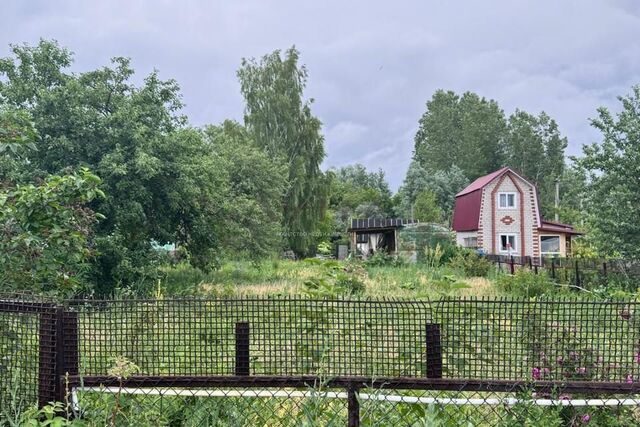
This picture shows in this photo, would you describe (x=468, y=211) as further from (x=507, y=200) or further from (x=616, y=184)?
(x=616, y=184)

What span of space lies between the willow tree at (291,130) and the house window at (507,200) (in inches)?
372

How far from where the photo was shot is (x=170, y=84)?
12898 millimetres

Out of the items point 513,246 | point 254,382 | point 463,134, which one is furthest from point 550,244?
point 254,382

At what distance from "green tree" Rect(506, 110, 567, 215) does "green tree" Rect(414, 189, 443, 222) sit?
427 inches

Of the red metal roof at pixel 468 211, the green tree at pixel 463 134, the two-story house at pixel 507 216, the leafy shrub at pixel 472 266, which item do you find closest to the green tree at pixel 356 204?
the green tree at pixel 463 134

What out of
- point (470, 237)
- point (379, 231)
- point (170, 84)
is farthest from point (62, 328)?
point (470, 237)

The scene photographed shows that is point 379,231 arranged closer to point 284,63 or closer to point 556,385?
point 284,63

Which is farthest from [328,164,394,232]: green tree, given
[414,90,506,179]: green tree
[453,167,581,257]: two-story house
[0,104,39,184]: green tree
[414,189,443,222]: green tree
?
[0,104,39,184]: green tree

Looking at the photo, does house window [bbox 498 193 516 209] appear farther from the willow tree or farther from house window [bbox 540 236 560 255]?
the willow tree

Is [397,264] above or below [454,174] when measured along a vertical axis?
below

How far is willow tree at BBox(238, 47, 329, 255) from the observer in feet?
86.5

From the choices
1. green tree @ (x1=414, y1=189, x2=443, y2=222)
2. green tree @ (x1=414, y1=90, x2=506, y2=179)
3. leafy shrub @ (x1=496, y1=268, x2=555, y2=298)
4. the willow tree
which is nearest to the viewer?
leafy shrub @ (x1=496, y1=268, x2=555, y2=298)

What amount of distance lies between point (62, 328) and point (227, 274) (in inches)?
537

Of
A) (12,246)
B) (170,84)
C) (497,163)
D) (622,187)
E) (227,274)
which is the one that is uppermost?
(497,163)
